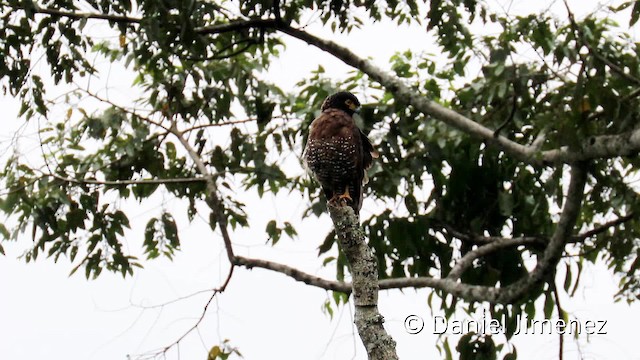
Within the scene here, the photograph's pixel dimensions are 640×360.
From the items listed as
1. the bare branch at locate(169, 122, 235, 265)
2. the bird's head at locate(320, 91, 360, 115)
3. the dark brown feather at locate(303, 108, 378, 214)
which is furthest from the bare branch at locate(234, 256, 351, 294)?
the bird's head at locate(320, 91, 360, 115)

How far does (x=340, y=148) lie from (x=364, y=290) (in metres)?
1.82

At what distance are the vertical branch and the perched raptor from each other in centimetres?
142

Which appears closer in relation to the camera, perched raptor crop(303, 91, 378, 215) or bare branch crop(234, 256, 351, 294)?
bare branch crop(234, 256, 351, 294)

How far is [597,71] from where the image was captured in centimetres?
369

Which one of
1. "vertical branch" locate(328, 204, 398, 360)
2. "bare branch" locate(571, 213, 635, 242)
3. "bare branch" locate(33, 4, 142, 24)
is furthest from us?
"bare branch" locate(33, 4, 142, 24)

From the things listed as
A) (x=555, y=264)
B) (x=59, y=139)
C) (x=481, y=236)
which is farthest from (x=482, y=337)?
(x=59, y=139)

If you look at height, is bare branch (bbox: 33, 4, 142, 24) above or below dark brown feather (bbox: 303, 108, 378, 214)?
above

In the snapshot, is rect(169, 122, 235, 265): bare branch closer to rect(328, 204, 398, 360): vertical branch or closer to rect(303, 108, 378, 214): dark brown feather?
rect(303, 108, 378, 214): dark brown feather

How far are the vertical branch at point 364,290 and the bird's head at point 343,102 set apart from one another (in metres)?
1.54

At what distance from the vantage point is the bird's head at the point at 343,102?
17.3 feet

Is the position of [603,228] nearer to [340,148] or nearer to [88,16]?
[340,148]

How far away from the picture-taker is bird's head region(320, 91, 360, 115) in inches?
208

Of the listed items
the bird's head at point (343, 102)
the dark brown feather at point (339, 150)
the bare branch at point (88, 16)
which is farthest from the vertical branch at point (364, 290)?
the bare branch at point (88, 16)

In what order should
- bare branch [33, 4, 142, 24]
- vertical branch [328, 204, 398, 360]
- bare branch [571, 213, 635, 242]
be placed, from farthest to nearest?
bare branch [33, 4, 142, 24]
bare branch [571, 213, 635, 242]
vertical branch [328, 204, 398, 360]
